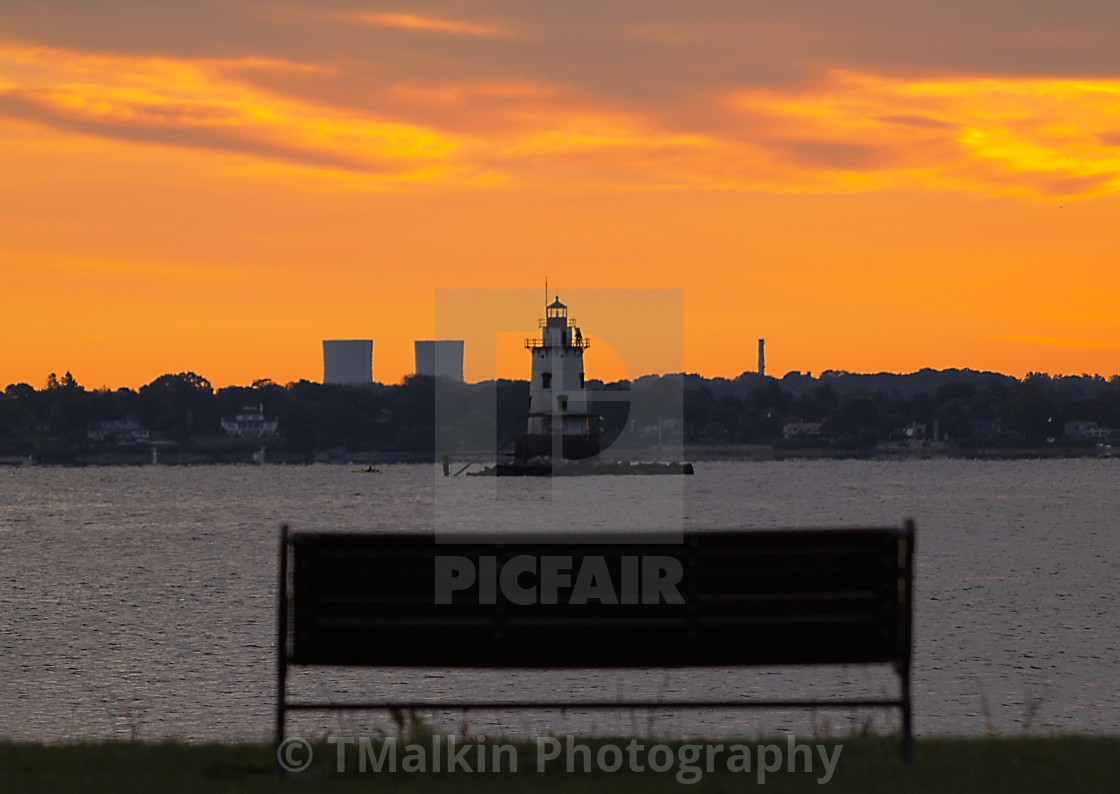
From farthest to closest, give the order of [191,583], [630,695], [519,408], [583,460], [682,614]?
[583,460], [519,408], [191,583], [630,695], [682,614]

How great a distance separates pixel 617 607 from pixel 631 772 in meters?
1.03

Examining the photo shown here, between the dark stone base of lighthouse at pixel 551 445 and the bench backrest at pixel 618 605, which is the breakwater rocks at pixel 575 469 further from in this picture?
the bench backrest at pixel 618 605

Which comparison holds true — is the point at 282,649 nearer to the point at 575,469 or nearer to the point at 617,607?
the point at 617,607

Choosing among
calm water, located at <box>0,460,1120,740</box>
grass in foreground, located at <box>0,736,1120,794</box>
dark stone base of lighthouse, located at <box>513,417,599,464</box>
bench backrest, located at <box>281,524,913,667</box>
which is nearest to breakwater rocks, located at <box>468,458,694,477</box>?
dark stone base of lighthouse, located at <box>513,417,599,464</box>

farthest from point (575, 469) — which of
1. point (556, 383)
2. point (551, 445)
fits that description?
point (556, 383)

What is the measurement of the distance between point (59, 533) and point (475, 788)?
3208 inches

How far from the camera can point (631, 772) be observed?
8258 mm

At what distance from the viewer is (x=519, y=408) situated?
115625 millimetres

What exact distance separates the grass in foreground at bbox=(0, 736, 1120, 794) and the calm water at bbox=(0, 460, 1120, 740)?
158 centimetres

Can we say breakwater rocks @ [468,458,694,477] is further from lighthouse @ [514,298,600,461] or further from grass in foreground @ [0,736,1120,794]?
grass in foreground @ [0,736,1120,794]

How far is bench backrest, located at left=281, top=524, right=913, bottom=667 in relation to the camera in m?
8.31

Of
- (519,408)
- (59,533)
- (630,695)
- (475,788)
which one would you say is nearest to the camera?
(475,788)

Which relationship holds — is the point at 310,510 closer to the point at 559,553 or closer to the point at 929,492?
the point at 929,492

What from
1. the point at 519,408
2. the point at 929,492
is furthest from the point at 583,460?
the point at 929,492
